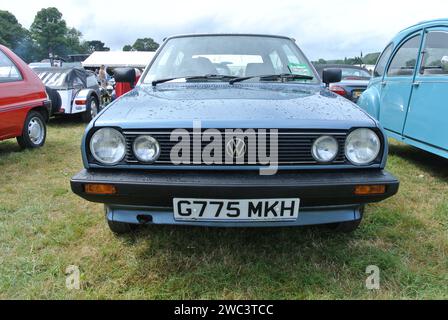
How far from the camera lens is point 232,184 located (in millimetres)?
1927

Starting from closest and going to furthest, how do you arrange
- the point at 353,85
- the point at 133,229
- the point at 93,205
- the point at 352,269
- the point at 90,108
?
the point at 352,269 < the point at 133,229 < the point at 93,205 < the point at 353,85 < the point at 90,108

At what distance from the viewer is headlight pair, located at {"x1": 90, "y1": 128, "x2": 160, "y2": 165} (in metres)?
2.03

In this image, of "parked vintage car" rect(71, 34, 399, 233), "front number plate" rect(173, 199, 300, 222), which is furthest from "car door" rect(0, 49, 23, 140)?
"front number plate" rect(173, 199, 300, 222)

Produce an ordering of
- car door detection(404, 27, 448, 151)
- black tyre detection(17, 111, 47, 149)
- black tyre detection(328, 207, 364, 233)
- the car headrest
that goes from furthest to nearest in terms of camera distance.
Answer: black tyre detection(17, 111, 47, 149)
car door detection(404, 27, 448, 151)
the car headrest
black tyre detection(328, 207, 364, 233)

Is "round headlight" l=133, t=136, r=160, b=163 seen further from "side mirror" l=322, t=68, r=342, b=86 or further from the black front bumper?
"side mirror" l=322, t=68, r=342, b=86

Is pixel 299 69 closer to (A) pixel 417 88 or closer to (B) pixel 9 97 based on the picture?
(A) pixel 417 88

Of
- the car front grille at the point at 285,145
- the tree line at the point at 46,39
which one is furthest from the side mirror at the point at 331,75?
the tree line at the point at 46,39

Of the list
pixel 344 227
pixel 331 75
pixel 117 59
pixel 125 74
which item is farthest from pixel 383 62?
pixel 117 59

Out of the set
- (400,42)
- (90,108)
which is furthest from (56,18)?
(400,42)

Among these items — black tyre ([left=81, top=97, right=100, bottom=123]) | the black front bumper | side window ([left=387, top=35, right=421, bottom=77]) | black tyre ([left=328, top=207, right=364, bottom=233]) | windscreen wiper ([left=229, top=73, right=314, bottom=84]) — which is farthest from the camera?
black tyre ([left=81, top=97, right=100, bottom=123])

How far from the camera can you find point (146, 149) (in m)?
2.04

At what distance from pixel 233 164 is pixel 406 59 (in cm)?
362
